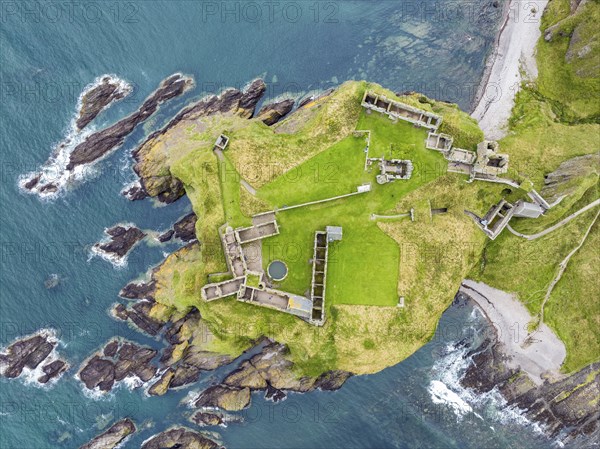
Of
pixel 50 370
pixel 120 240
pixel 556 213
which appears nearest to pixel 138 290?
pixel 120 240

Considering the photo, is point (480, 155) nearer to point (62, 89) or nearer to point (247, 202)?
point (247, 202)

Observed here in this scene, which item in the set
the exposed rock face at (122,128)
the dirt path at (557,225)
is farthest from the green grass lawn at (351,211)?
the exposed rock face at (122,128)

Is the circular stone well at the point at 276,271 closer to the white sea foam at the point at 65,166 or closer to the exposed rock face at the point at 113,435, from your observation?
the white sea foam at the point at 65,166

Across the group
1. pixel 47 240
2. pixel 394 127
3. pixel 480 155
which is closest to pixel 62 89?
pixel 47 240

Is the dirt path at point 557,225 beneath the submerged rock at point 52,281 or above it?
beneath

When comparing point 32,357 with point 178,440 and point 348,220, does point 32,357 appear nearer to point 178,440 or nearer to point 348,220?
point 178,440
